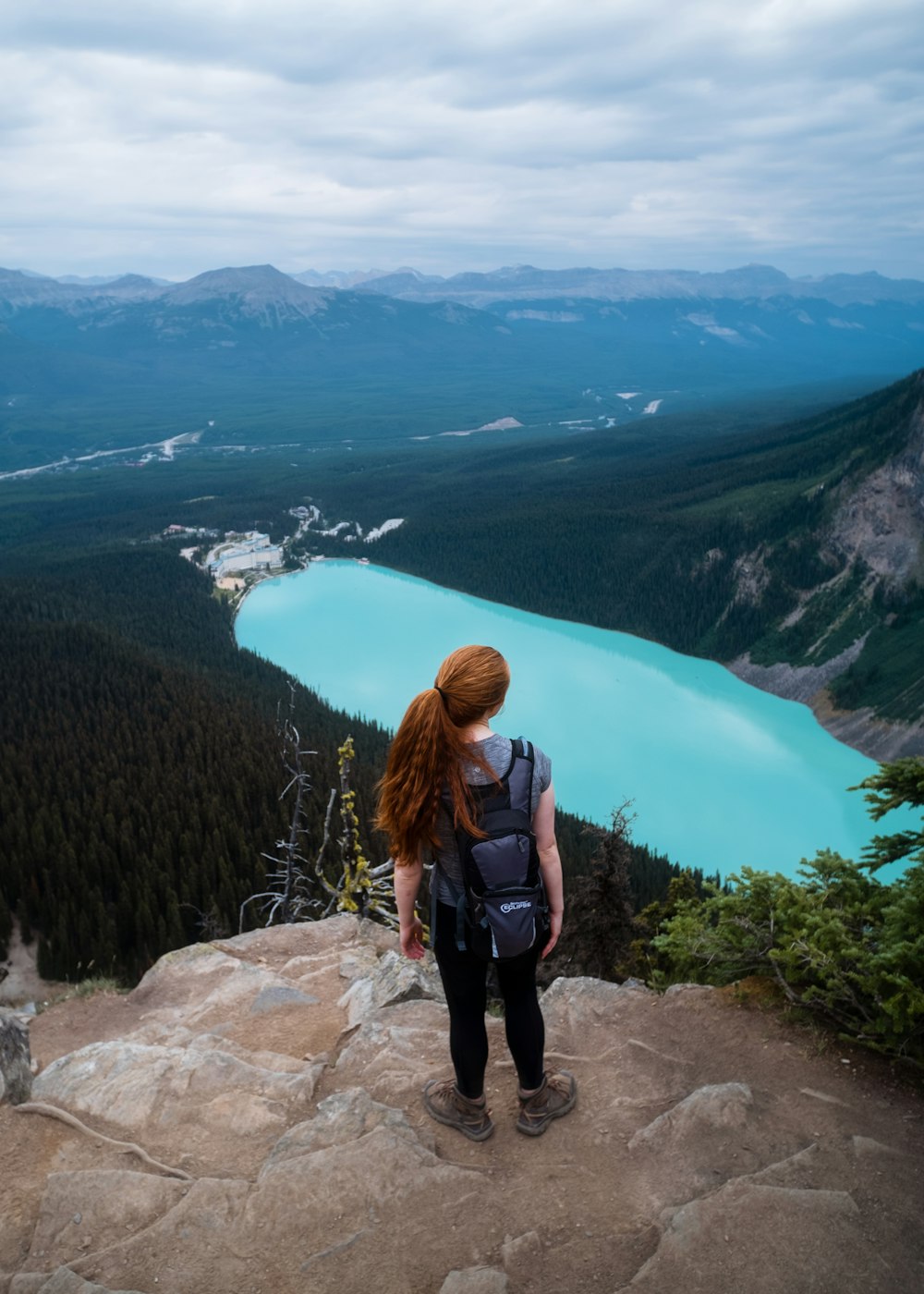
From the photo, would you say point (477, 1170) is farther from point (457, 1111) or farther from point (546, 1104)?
point (546, 1104)

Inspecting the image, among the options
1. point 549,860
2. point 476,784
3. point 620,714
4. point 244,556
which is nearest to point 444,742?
point 476,784

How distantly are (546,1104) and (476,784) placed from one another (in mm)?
3326

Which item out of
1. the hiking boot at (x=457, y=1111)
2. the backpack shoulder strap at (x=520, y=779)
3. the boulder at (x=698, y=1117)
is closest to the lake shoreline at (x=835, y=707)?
the boulder at (x=698, y=1117)

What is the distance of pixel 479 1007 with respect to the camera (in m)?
7.46

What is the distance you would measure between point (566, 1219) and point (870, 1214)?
2.14 metres

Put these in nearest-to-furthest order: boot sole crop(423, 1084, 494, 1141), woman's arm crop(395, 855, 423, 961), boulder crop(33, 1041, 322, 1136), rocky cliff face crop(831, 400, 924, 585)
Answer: woman's arm crop(395, 855, 423, 961) → boot sole crop(423, 1084, 494, 1141) → boulder crop(33, 1041, 322, 1136) → rocky cliff face crop(831, 400, 924, 585)

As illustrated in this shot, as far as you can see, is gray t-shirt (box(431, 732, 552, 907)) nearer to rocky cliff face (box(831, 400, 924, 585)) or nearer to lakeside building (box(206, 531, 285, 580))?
rocky cliff face (box(831, 400, 924, 585))

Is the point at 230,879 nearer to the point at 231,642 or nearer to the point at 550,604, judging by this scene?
the point at 231,642

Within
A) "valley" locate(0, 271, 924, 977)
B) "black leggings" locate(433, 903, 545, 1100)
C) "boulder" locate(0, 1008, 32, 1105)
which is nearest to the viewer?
"black leggings" locate(433, 903, 545, 1100)

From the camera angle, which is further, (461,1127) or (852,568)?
(852,568)

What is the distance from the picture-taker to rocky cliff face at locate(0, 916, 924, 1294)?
20.2 ft

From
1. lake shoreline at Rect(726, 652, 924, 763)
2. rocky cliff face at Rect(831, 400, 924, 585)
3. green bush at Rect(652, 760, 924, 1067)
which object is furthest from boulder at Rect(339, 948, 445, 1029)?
rocky cliff face at Rect(831, 400, 924, 585)

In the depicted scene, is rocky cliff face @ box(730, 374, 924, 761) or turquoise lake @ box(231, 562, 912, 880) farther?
rocky cliff face @ box(730, 374, 924, 761)

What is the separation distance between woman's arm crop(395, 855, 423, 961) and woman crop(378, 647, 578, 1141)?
0.03 feet
